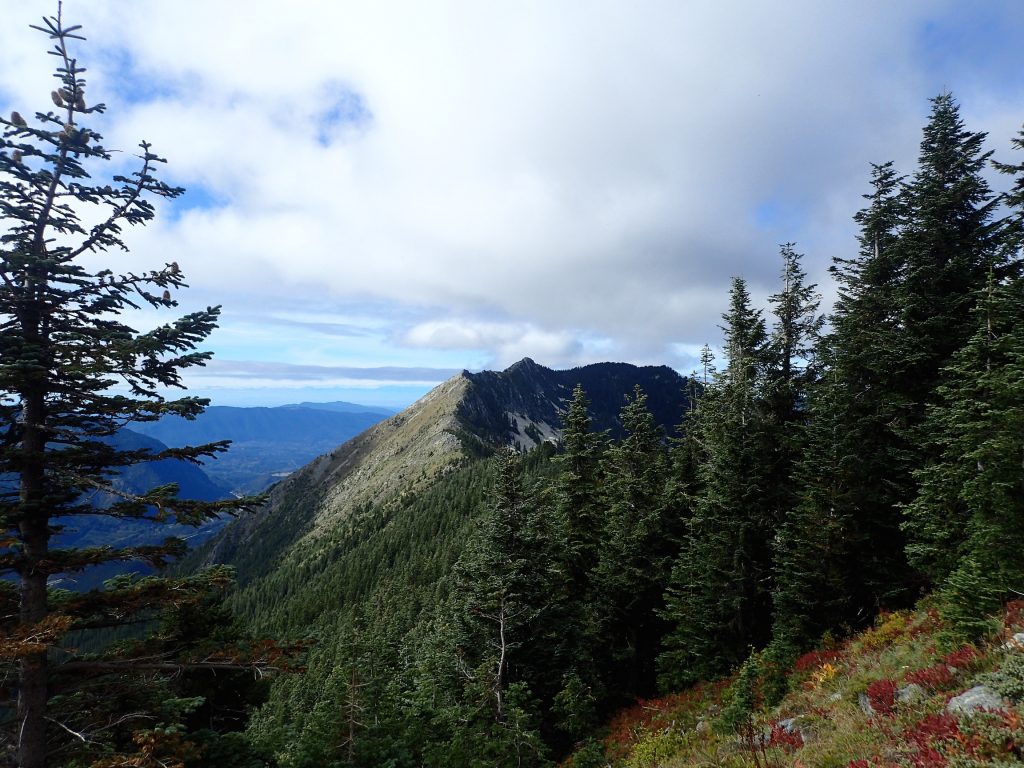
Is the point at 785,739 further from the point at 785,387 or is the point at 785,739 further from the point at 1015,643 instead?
the point at 785,387

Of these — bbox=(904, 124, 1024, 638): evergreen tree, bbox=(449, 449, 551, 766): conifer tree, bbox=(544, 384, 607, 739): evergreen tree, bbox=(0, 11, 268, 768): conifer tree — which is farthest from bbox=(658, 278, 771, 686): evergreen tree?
bbox=(0, 11, 268, 768): conifer tree

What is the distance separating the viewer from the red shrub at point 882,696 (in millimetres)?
10734

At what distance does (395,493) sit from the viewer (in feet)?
557

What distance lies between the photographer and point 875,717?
10.4 metres

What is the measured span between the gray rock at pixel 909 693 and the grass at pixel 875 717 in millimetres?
35

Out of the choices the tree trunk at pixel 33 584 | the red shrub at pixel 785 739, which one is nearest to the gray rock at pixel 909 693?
the red shrub at pixel 785 739

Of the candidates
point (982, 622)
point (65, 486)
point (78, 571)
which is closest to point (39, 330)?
point (65, 486)

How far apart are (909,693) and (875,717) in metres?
1.28

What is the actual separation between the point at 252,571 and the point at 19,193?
706ft

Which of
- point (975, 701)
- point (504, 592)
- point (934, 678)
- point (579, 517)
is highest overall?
point (975, 701)

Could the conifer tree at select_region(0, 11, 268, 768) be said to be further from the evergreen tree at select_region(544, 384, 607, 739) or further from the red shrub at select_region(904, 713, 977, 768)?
the evergreen tree at select_region(544, 384, 607, 739)

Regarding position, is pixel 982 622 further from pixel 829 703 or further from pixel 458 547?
pixel 458 547

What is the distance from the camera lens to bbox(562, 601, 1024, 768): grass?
7.76m

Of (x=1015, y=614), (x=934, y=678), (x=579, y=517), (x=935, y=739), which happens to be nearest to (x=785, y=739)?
(x=934, y=678)
